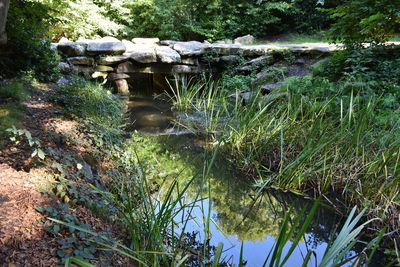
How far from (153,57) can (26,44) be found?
3.55m

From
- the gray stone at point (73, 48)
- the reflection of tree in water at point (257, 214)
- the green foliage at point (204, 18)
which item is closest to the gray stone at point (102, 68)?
the gray stone at point (73, 48)

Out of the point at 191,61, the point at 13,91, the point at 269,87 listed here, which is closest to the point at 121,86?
the point at 191,61

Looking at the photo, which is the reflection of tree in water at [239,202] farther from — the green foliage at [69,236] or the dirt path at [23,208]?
the dirt path at [23,208]

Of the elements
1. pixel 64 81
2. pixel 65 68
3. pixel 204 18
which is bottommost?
pixel 64 81

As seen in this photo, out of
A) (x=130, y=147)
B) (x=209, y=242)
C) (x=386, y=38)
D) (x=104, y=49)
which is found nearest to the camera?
(x=209, y=242)

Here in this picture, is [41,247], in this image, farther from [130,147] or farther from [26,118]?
[130,147]

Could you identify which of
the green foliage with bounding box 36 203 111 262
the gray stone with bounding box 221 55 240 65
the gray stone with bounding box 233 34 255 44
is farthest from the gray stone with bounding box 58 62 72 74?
the gray stone with bounding box 233 34 255 44

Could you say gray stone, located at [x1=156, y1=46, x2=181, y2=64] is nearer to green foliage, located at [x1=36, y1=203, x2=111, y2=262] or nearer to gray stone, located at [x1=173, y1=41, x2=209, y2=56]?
gray stone, located at [x1=173, y1=41, x2=209, y2=56]

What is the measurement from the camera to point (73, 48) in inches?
304

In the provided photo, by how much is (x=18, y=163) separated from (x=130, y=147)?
1.87 meters

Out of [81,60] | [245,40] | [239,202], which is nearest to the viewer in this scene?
[239,202]

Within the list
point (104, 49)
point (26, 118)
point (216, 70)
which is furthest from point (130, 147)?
point (216, 70)

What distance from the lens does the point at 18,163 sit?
2.25 meters

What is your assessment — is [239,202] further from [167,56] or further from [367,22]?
[167,56]
